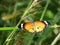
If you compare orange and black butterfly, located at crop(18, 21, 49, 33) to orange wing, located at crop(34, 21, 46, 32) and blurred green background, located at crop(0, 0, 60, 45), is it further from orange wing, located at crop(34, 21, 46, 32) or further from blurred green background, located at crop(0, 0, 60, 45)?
blurred green background, located at crop(0, 0, 60, 45)

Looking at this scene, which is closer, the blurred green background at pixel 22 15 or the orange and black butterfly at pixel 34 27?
the orange and black butterfly at pixel 34 27

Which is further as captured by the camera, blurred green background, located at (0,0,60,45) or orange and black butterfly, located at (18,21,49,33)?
blurred green background, located at (0,0,60,45)

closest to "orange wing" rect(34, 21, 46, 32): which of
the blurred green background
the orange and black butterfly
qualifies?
the orange and black butterfly

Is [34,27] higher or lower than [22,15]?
higher

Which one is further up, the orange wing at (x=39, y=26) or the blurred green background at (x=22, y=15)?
the orange wing at (x=39, y=26)

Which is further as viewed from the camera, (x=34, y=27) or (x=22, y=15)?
(x=22, y=15)

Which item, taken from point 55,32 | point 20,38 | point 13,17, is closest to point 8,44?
point 20,38

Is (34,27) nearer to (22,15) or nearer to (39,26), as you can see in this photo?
(39,26)

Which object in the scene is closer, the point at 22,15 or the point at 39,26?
the point at 39,26

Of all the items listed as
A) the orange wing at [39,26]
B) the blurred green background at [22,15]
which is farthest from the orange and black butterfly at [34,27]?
the blurred green background at [22,15]

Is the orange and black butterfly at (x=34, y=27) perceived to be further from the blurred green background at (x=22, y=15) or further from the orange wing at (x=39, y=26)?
the blurred green background at (x=22, y=15)

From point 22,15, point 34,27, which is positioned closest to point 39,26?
point 34,27
